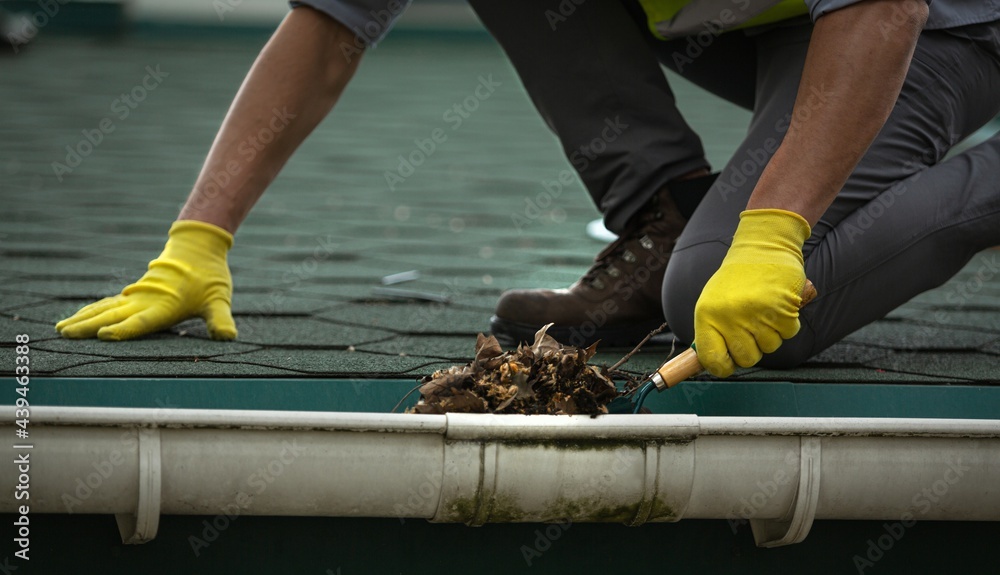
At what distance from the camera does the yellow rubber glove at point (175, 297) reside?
4.91ft

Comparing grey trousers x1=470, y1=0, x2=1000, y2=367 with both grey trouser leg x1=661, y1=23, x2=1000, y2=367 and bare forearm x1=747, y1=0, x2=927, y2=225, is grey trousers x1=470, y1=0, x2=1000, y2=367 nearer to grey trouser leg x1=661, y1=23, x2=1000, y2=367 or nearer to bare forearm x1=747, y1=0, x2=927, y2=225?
grey trouser leg x1=661, y1=23, x2=1000, y2=367

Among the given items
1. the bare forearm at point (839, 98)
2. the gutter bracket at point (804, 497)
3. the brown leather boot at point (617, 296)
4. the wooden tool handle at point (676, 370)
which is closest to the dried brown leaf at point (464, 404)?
the wooden tool handle at point (676, 370)

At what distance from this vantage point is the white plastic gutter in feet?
3.25

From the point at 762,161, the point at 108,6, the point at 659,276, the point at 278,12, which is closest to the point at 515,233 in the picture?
the point at 659,276

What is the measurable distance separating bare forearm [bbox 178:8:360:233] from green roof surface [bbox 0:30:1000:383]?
0.65 ft

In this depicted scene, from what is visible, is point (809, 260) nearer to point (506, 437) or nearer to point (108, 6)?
point (506, 437)

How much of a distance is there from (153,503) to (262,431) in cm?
13

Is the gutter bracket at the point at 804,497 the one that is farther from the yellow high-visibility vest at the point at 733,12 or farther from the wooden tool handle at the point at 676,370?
the yellow high-visibility vest at the point at 733,12

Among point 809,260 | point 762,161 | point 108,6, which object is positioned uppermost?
point 108,6

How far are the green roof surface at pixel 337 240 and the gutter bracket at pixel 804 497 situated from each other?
275 millimetres

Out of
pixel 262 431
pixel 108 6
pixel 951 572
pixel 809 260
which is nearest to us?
pixel 262 431

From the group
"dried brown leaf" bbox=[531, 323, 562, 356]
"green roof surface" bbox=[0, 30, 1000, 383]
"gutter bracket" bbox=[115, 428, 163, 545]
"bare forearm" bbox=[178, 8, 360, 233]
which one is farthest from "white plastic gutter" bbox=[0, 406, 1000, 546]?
"bare forearm" bbox=[178, 8, 360, 233]

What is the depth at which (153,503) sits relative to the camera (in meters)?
1.00

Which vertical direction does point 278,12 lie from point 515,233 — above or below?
above
